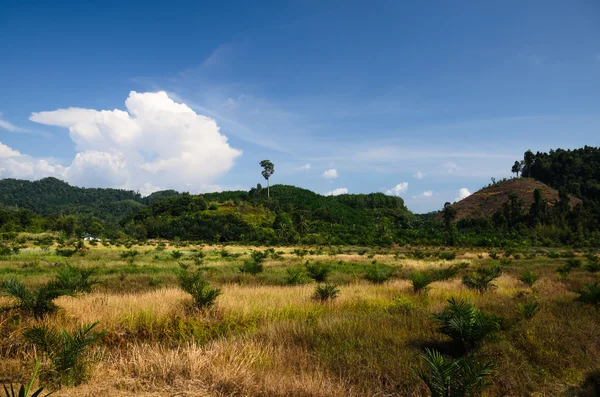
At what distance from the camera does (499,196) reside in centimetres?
13562

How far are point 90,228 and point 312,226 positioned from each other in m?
65.8

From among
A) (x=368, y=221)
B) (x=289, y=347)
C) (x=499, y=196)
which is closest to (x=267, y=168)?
(x=368, y=221)

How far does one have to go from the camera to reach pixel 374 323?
7750mm

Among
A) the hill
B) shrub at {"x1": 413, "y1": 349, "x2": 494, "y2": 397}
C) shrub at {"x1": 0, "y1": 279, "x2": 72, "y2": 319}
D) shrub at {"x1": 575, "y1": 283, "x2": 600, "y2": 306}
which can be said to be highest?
the hill

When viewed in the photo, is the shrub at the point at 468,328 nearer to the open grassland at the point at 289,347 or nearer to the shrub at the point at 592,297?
the open grassland at the point at 289,347

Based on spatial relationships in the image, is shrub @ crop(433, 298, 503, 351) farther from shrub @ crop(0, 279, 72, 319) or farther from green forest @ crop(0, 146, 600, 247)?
green forest @ crop(0, 146, 600, 247)

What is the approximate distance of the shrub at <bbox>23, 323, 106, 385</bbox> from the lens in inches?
191

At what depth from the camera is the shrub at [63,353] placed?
4848 mm

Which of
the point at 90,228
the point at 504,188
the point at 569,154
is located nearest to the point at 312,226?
the point at 90,228

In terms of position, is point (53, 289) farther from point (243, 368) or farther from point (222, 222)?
point (222, 222)

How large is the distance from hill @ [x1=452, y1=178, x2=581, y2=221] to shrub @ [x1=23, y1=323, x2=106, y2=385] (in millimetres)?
129663

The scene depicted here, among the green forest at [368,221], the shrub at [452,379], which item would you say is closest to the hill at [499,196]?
the green forest at [368,221]

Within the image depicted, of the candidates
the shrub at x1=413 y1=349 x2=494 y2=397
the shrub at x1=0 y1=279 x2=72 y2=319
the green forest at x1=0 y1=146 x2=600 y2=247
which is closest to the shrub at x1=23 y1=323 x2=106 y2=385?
the shrub at x1=0 y1=279 x2=72 y2=319

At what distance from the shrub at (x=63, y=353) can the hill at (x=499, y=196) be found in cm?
12966
